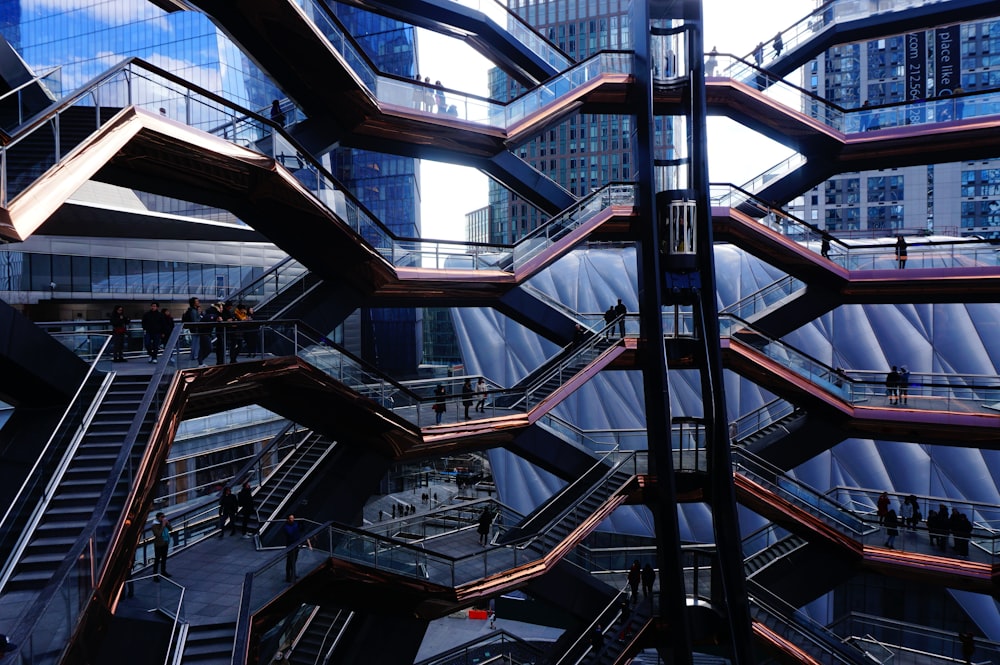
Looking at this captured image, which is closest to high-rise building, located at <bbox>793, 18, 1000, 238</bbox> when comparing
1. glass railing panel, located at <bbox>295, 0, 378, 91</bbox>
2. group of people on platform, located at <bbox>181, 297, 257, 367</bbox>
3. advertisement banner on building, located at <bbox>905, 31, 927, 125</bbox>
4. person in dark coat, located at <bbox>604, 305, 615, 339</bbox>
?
advertisement banner on building, located at <bbox>905, 31, 927, 125</bbox>

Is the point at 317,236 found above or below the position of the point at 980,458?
above

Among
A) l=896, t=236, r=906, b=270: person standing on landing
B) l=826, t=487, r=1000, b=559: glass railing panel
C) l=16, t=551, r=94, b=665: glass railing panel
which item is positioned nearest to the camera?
l=16, t=551, r=94, b=665: glass railing panel

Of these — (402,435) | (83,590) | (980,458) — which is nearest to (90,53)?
(402,435)

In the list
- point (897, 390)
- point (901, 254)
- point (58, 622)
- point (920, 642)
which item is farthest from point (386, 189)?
point (58, 622)

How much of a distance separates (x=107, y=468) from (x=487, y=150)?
46.4ft

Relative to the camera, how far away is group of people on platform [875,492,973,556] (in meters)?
19.4

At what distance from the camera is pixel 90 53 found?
4359cm

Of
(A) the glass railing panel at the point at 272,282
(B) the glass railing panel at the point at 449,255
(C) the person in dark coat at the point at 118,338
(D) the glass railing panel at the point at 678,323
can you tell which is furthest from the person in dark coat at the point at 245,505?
(D) the glass railing panel at the point at 678,323

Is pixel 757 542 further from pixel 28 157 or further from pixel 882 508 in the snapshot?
pixel 28 157

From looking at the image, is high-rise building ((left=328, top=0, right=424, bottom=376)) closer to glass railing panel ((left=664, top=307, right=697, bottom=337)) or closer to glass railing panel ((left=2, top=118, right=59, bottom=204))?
glass railing panel ((left=664, top=307, right=697, bottom=337))

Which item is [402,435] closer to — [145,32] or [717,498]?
[717,498]

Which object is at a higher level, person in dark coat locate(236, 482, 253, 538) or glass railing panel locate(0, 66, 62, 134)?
glass railing panel locate(0, 66, 62, 134)

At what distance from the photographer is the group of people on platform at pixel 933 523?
19422mm

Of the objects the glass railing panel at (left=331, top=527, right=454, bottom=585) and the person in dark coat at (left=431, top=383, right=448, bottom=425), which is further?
the person in dark coat at (left=431, top=383, right=448, bottom=425)
